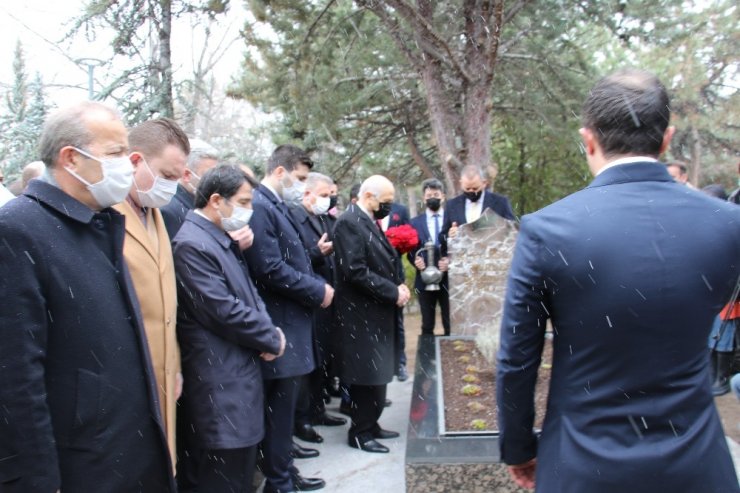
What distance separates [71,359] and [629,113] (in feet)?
5.93

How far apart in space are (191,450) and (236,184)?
52.5 inches

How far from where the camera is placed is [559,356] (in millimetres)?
1885

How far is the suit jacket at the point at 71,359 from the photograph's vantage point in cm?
183

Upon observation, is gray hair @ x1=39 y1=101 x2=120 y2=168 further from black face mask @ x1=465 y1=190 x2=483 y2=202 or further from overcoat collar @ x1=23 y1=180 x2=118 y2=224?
black face mask @ x1=465 y1=190 x2=483 y2=202

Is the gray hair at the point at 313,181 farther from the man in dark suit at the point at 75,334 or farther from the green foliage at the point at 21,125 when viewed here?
the green foliage at the point at 21,125

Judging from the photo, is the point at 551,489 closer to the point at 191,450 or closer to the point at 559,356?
the point at 559,356

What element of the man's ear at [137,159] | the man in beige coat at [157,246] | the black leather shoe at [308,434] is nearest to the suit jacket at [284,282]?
the man in beige coat at [157,246]

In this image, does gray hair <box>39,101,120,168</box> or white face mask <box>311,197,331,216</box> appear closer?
gray hair <box>39,101,120,168</box>

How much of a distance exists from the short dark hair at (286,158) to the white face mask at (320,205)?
460mm

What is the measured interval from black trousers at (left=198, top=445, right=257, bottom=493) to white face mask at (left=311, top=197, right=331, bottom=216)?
2764 mm

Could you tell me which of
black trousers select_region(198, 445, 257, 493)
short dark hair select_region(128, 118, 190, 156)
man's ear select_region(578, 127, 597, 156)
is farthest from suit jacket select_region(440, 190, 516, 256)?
man's ear select_region(578, 127, 597, 156)

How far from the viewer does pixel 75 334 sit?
6.63 ft

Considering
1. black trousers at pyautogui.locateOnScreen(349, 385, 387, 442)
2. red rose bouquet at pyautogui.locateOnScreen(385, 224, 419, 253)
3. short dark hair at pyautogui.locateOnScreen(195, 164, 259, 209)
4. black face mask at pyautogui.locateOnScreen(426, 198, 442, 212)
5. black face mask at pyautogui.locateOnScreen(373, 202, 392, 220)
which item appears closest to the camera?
short dark hair at pyautogui.locateOnScreen(195, 164, 259, 209)

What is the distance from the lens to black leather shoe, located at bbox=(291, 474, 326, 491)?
4.20 metres
